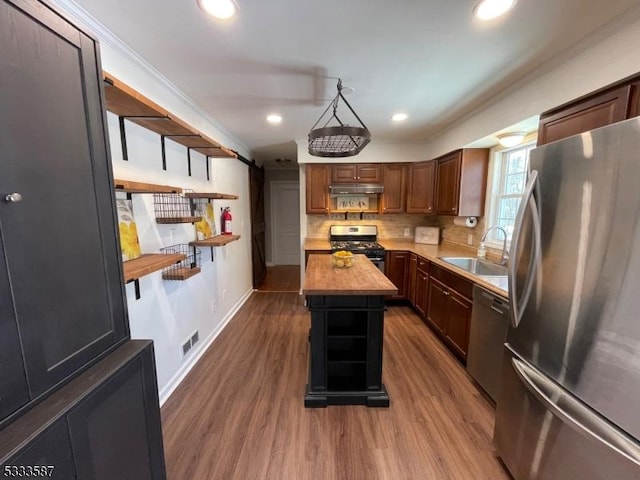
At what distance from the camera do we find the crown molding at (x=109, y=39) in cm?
112

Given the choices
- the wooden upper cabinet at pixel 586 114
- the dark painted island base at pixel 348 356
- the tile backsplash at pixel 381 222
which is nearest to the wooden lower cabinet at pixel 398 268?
the tile backsplash at pixel 381 222

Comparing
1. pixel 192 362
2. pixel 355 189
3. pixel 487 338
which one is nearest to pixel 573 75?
pixel 487 338

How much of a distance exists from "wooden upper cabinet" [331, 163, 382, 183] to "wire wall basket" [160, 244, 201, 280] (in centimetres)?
239

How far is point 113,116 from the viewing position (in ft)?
5.20

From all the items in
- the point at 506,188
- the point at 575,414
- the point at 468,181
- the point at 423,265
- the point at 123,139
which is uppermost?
the point at 123,139

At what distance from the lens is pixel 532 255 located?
1300 mm

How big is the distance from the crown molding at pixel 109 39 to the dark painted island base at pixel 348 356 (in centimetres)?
191

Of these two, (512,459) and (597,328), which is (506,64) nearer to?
(597,328)

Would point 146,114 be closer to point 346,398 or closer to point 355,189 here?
point 346,398

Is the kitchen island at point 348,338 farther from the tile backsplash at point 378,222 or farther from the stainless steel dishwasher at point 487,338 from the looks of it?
the tile backsplash at point 378,222

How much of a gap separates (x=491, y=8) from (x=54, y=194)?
2013 millimetres

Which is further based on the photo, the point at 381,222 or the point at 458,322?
the point at 381,222

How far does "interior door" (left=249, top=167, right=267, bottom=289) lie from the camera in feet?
15.6

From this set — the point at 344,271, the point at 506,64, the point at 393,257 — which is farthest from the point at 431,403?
the point at 506,64
